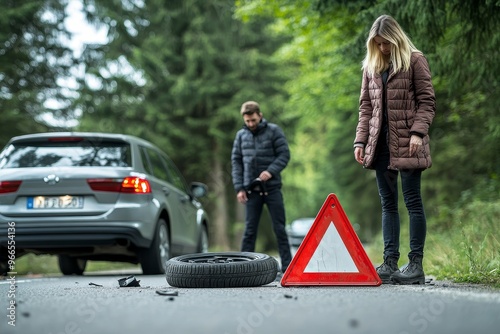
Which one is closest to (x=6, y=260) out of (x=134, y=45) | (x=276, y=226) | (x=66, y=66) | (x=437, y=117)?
(x=276, y=226)

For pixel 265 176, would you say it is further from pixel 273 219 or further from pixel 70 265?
pixel 70 265

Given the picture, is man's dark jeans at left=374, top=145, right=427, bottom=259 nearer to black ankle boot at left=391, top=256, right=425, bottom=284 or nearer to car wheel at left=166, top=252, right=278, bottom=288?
black ankle boot at left=391, top=256, right=425, bottom=284

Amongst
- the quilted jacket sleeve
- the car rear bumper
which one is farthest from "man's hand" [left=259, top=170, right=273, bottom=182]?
the quilted jacket sleeve

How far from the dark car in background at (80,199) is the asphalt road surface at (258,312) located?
2.95m

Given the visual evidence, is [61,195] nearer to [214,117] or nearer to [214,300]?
[214,300]

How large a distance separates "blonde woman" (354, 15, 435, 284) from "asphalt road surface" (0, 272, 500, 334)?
104 centimetres

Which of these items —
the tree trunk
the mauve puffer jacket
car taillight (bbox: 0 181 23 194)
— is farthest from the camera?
the tree trunk

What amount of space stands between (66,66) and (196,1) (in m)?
5.48

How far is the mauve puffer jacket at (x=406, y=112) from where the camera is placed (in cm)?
578

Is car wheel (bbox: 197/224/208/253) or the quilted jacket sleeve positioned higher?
the quilted jacket sleeve

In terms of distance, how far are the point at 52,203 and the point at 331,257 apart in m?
3.73

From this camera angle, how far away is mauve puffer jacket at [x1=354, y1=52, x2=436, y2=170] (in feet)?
19.0

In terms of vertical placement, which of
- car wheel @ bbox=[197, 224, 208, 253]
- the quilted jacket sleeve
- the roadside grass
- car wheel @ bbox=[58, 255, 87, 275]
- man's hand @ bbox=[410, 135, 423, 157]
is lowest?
car wheel @ bbox=[58, 255, 87, 275]

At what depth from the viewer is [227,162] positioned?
23.3 meters
